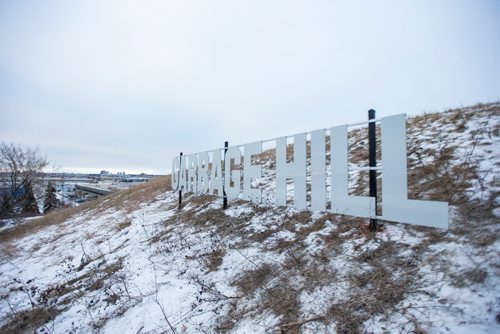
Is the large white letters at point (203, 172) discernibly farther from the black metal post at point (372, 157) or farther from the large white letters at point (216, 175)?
the black metal post at point (372, 157)

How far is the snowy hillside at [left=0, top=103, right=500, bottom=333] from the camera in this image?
111 inches

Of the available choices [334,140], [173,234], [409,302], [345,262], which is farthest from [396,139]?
[173,234]

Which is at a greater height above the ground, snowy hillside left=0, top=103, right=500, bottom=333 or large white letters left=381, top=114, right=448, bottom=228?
large white letters left=381, top=114, right=448, bottom=228

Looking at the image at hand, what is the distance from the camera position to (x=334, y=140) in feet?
16.5

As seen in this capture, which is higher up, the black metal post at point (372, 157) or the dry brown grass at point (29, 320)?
the black metal post at point (372, 157)

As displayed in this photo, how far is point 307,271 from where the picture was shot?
3928 millimetres

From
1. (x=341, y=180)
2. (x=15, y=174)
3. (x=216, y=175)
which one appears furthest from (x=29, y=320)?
(x=15, y=174)

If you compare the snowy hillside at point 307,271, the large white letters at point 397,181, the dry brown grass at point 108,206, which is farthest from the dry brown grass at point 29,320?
the dry brown grass at point 108,206

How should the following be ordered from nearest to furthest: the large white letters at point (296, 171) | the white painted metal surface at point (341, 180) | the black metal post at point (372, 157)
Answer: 1. the black metal post at point (372, 157)
2. the white painted metal surface at point (341, 180)
3. the large white letters at point (296, 171)

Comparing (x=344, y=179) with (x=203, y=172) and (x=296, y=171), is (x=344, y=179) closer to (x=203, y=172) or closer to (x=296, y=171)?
(x=296, y=171)

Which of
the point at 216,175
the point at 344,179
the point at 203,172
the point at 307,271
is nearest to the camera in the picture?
the point at 307,271

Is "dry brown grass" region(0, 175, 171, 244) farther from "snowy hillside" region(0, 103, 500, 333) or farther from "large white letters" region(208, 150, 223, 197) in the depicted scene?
"snowy hillside" region(0, 103, 500, 333)

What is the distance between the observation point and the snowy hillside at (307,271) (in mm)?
2826

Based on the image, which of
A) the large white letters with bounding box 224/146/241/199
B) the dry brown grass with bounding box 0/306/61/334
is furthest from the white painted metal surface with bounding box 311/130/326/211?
the dry brown grass with bounding box 0/306/61/334
